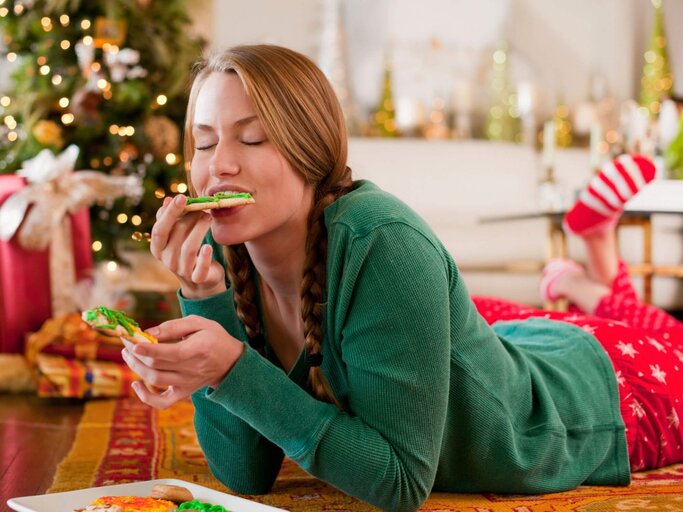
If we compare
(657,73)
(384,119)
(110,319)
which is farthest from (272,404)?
→ (657,73)

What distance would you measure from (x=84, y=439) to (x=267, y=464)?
73 centimetres

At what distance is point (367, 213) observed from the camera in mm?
1252

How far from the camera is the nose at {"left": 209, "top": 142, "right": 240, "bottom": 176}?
48.6 inches

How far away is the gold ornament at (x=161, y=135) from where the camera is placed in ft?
12.3

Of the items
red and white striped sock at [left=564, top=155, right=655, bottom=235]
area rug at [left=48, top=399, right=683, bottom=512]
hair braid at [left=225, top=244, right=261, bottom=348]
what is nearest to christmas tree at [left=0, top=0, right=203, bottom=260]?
area rug at [left=48, top=399, right=683, bottom=512]

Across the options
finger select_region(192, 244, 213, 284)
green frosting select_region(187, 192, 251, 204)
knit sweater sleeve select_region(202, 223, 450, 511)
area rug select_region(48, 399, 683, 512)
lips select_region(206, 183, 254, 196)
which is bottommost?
area rug select_region(48, 399, 683, 512)

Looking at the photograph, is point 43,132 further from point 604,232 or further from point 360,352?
point 360,352

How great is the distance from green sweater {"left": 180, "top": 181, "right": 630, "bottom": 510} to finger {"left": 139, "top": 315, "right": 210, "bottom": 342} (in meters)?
0.08

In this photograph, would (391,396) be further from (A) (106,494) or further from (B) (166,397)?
(A) (106,494)

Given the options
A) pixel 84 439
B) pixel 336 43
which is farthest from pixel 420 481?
pixel 336 43

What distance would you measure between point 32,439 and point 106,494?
858 millimetres

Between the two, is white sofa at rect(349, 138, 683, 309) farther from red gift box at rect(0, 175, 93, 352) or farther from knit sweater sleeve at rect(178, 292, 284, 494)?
knit sweater sleeve at rect(178, 292, 284, 494)

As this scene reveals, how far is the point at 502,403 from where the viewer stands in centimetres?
137

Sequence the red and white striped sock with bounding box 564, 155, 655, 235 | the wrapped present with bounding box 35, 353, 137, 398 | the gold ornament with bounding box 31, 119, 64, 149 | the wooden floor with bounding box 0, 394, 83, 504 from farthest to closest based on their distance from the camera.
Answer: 1. the gold ornament with bounding box 31, 119, 64, 149
2. the wrapped present with bounding box 35, 353, 137, 398
3. the red and white striped sock with bounding box 564, 155, 655, 235
4. the wooden floor with bounding box 0, 394, 83, 504
